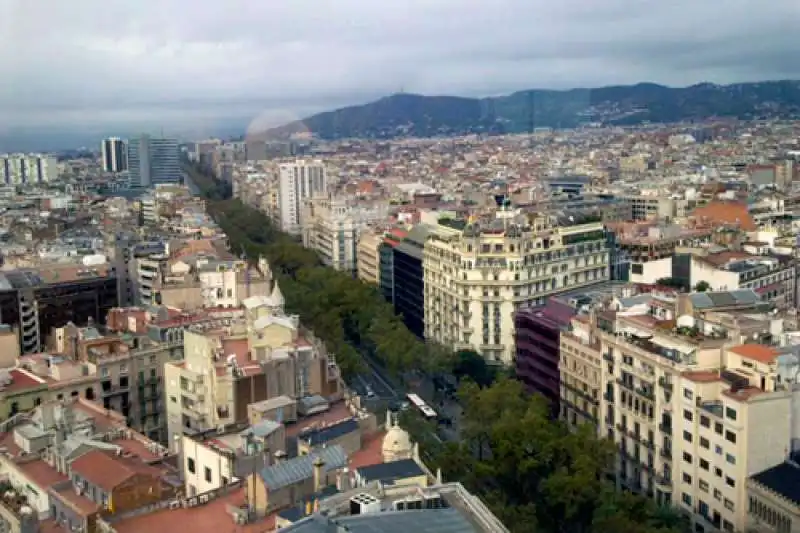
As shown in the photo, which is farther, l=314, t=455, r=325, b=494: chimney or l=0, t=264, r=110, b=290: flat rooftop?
l=0, t=264, r=110, b=290: flat rooftop

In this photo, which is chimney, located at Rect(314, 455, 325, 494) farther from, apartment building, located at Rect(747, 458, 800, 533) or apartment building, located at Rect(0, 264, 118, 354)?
apartment building, located at Rect(0, 264, 118, 354)

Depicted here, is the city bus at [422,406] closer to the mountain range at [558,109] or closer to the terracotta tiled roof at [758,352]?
the terracotta tiled roof at [758,352]

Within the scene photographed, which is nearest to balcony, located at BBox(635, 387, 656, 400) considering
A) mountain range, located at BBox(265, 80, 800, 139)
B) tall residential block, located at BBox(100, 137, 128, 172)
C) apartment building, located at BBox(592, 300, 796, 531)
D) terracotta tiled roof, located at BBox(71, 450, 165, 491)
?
apartment building, located at BBox(592, 300, 796, 531)

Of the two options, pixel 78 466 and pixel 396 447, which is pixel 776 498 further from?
pixel 78 466

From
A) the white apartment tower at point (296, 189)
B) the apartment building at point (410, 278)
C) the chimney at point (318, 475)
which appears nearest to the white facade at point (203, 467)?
the chimney at point (318, 475)

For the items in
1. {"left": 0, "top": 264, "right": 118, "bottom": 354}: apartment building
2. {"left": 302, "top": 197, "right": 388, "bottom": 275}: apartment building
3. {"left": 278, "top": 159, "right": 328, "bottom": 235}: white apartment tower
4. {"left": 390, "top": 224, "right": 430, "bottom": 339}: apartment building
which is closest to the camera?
{"left": 0, "top": 264, "right": 118, "bottom": 354}: apartment building

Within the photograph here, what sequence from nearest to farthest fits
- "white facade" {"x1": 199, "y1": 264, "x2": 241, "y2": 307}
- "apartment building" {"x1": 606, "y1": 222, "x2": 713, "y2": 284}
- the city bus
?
the city bus < "white facade" {"x1": 199, "y1": 264, "x2": 241, "y2": 307} < "apartment building" {"x1": 606, "y1": 222, "x2": 713, "y2": 284}

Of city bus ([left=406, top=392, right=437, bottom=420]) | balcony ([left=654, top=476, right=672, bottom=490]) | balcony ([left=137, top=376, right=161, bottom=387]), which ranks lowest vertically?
city bus ([left=406, top=392, right=437, bottom=420])
